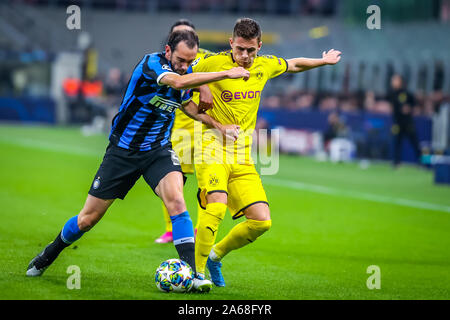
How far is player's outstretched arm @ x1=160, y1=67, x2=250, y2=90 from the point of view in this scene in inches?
263

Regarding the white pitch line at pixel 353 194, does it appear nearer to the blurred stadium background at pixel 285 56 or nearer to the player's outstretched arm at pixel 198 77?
the blurred stadium background at pixel 285 56

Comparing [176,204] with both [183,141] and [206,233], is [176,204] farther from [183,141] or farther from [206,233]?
[183,141]

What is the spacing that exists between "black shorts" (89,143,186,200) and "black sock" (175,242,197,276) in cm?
61

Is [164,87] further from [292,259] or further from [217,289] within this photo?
[292,259]

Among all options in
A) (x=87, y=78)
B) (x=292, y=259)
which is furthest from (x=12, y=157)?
(x=87, y=78)

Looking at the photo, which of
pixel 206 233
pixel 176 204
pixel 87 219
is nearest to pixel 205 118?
pixel 176 204

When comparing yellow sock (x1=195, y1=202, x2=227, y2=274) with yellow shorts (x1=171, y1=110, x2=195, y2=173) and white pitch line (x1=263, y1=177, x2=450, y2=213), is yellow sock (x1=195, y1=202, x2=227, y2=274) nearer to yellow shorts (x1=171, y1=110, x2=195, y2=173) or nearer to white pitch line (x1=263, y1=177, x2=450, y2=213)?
yellow shorts (x1=171, y1=110, x2=195, y2=173)

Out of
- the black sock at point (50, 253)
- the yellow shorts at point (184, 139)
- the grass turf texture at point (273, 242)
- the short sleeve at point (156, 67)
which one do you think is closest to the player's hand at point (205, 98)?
the short sleeve at point (156, 67)

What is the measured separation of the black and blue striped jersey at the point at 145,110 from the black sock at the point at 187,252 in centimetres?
97

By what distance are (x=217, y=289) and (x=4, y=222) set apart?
4671 millimetres

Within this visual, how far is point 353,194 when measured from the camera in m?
16.1

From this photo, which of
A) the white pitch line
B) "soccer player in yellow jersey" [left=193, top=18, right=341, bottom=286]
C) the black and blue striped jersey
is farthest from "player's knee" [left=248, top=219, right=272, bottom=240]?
the white pitch line

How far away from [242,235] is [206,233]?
0.41 meters
